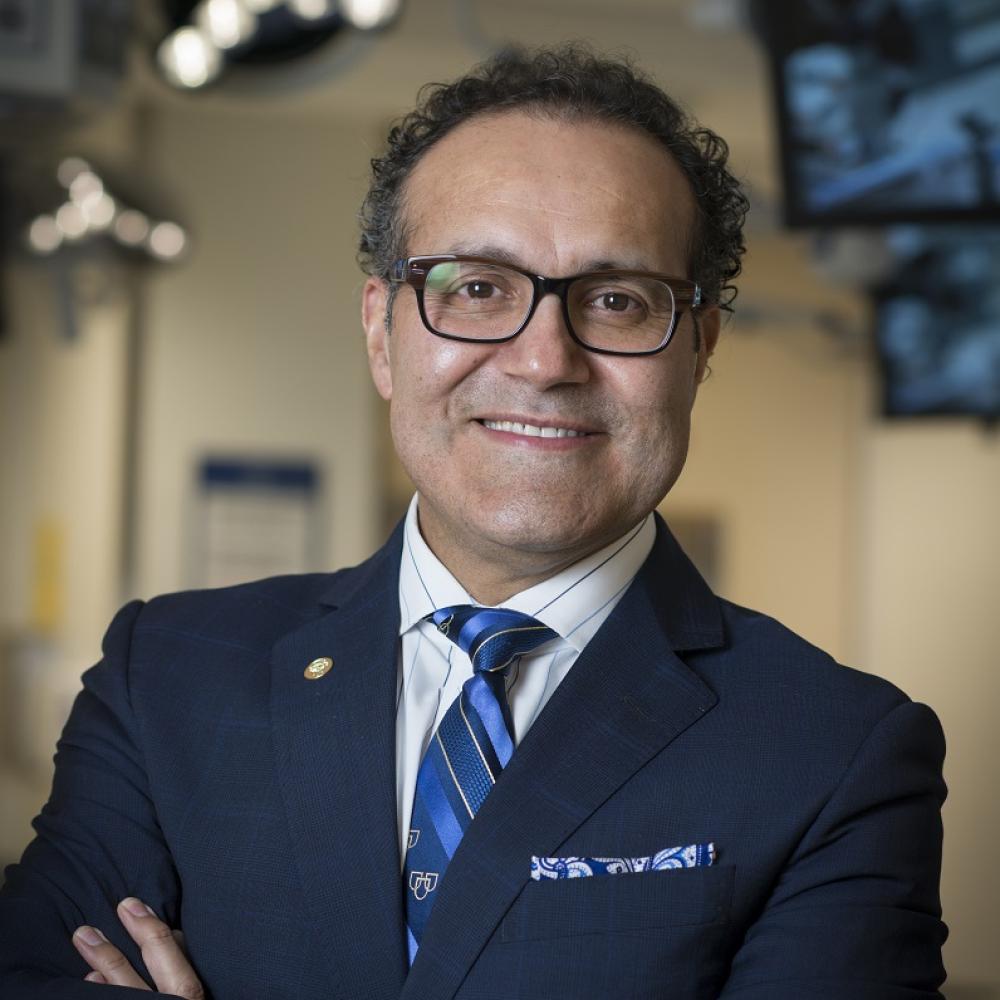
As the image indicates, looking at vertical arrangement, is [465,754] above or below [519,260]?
below

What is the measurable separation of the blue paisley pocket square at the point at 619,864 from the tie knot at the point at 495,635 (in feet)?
0.61

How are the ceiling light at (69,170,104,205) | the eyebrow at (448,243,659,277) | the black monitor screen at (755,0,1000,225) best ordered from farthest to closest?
1. the ceiling light at (69,170,104,205)
2. the black monitor screen at (755,0,1000,225)
3. the eyebrow at (448,243,659,277)

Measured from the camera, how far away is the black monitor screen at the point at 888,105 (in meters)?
2.48

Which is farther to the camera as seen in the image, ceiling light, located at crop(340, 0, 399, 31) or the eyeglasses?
ceiling light, located at crop(340, 0, 399, 31)

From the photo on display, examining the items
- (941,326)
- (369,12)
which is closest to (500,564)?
(369,12)

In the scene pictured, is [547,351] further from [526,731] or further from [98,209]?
[98,209]

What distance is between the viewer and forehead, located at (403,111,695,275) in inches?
53.2

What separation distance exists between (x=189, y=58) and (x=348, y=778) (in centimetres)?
214

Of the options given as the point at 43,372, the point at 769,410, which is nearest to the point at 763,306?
the point at 769,410

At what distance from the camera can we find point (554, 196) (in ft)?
4.46

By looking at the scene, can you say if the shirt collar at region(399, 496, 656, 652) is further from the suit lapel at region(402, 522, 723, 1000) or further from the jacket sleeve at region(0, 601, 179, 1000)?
the jacket sleeve at region(0, 601, 179, 1000)

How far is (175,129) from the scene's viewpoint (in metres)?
5.77

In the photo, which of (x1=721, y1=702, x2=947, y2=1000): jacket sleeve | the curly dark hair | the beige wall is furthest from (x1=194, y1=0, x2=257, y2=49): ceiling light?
the beige wall

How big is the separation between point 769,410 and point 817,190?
4705 mm
